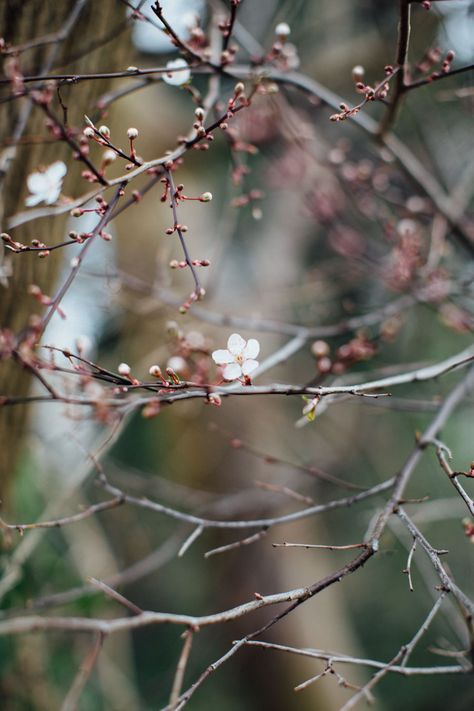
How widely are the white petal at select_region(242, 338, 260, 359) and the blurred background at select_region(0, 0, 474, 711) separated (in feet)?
1.01

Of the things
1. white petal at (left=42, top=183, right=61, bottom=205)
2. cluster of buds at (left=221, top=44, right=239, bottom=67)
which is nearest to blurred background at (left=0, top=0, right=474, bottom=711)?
cluster of buds at (left=221, top=44, right=239, bottom=67)

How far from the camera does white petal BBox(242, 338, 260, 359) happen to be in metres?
0.83

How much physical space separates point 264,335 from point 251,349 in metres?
1.92

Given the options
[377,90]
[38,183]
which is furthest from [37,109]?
[377,90]

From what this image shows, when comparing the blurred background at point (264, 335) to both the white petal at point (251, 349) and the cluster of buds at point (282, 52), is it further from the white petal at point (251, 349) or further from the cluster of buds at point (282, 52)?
the white petal at point (251, 349)

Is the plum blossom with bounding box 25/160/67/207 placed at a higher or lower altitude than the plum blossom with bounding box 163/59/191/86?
lower

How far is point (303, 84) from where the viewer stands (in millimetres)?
1257

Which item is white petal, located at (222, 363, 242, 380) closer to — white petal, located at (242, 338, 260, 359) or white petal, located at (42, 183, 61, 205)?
white petal, located at (242, 338, 260, 359)

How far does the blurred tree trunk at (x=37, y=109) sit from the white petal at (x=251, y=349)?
57 centimetres

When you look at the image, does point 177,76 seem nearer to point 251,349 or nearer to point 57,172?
point 57,172

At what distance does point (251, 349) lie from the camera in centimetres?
84

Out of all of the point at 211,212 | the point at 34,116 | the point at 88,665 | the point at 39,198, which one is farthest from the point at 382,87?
the point at 211,212

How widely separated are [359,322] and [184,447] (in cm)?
166

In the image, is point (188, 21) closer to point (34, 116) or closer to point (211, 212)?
point (34, 116)
